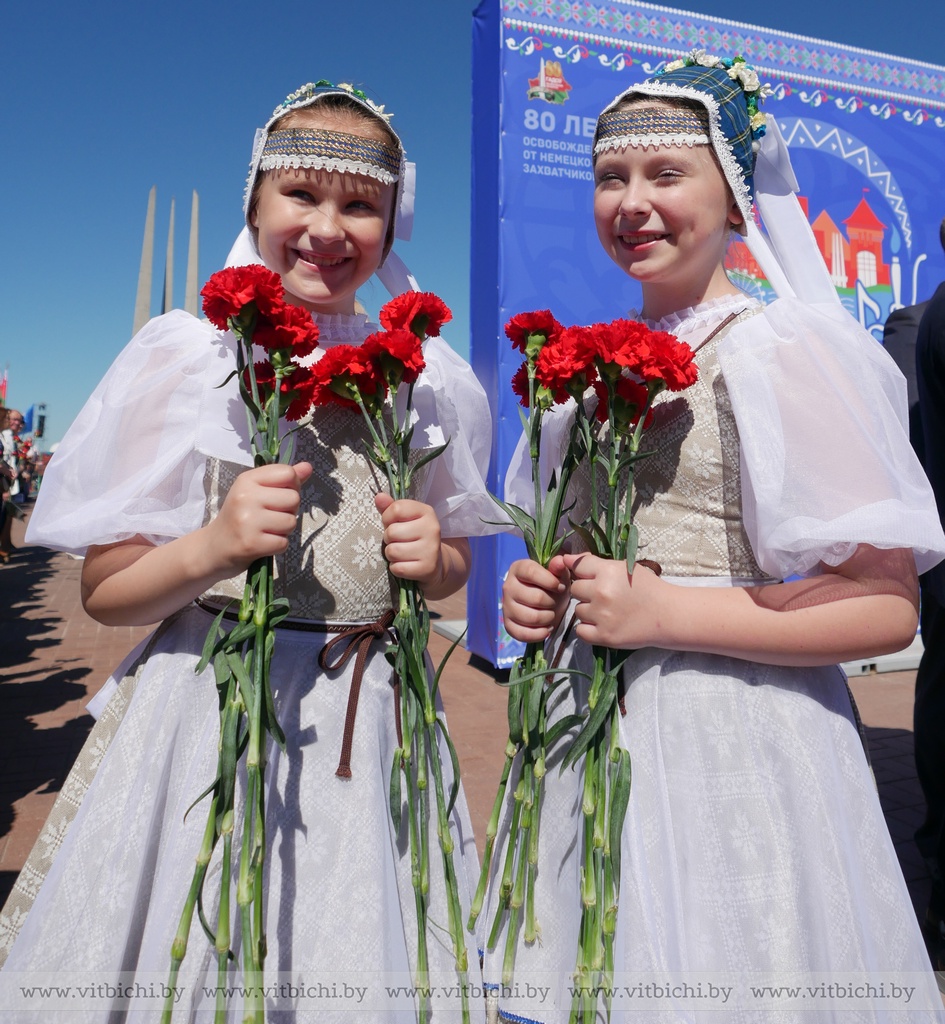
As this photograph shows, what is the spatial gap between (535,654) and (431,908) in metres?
0.48

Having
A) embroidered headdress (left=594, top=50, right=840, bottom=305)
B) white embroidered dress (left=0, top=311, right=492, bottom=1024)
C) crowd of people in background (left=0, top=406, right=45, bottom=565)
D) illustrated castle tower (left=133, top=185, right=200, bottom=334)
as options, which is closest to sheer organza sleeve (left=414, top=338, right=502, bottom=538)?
white embroidered dress (left=0, top=311, right=492, bottom=1024)

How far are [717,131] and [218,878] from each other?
1.51m

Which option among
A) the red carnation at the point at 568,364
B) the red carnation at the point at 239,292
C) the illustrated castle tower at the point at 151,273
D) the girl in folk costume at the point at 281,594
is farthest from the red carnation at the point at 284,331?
the illustrated castle tower at the point at 151,273

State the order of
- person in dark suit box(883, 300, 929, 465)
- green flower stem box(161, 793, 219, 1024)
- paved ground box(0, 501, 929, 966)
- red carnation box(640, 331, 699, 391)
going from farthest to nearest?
paved ground box(0, 501, 929, 966)
person in dark suit box(883, 300, 929, 465)
red carnation box(640, 331, 699, 391)
green flower stem box(161, 793, 219, 1024)

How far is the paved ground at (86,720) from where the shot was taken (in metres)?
3.59

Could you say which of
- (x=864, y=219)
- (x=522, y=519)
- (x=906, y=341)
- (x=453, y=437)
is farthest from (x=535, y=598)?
(x=864, y=219)

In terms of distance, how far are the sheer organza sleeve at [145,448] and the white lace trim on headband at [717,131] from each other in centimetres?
91

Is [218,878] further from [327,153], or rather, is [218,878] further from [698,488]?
[327,153]

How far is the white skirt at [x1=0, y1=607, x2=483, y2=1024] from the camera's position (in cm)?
123

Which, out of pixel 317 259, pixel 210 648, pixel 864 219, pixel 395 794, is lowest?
pixel 395 794

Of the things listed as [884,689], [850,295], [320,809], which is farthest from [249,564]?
[850,295]

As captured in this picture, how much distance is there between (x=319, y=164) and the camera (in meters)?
1.49

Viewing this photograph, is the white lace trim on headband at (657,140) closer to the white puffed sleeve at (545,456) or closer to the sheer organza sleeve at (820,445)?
the sheer organza sleeve at (820,445)

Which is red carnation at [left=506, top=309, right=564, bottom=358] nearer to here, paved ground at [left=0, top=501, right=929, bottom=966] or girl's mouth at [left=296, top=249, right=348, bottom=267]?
girl's mouth at [left=296, top=249, right=348, bottom=267]
